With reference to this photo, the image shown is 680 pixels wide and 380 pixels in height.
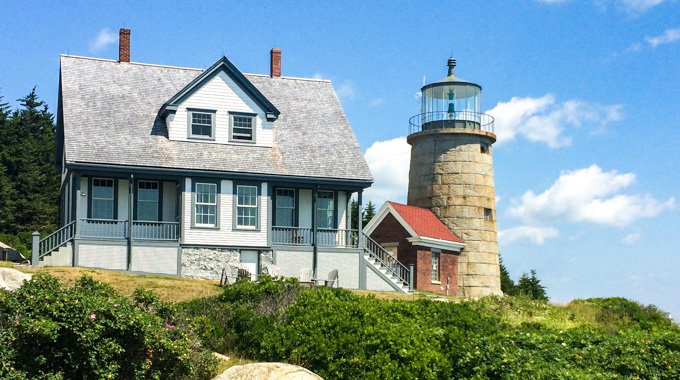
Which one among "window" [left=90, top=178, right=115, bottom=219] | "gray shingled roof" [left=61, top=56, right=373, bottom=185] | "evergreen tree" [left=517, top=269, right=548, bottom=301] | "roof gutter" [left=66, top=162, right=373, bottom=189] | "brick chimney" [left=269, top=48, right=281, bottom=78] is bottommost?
"evergreen tree" [left=517, top=269, right=548, bottom=301]

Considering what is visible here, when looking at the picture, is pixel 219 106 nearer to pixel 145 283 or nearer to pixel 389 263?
pixel 145 283

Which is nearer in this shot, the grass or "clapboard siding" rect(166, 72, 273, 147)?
the grass

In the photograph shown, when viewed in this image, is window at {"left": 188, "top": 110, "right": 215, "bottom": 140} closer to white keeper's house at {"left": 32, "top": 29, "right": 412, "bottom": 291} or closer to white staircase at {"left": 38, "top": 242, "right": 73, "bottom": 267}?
white keeper's house at {"left": 32, "top": 29, "right": 412, "bottom": 291}

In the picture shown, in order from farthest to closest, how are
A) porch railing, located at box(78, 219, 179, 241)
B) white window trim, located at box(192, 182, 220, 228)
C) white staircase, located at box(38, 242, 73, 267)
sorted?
white window trim, located at box(192, 182, 220, 228)
porch railing, located at box(78, 219, 179, 241)
white staircase, located at box(38, 242, 73, 267)

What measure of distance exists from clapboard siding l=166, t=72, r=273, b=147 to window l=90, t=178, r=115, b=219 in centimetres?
290

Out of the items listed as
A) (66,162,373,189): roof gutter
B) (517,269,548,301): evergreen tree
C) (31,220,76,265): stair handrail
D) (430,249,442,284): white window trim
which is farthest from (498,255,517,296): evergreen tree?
(31,220,76,265): stair handrail

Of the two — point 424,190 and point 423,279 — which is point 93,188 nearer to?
point 423,279

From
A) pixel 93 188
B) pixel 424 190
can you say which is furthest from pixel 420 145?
pixel 93 188

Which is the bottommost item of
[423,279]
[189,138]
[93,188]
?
[423,279]

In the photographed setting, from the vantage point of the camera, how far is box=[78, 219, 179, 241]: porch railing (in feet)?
95.2

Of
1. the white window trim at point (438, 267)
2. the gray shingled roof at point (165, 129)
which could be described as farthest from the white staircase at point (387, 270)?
the white window trim at point (438, 267)

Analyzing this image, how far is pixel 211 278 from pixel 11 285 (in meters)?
10.3

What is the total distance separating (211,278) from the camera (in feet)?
98.3

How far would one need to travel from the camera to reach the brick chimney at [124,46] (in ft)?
110
